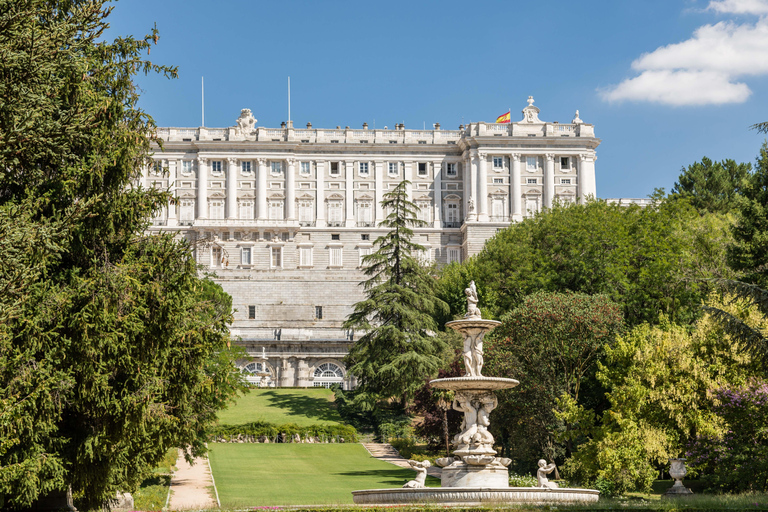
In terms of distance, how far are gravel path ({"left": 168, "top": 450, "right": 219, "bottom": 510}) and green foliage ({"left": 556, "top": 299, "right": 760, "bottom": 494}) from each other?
13107 mm

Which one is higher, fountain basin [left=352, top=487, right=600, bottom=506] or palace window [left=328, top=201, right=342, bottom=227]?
palace window [left=328, top=201, right=342, bottom=227]

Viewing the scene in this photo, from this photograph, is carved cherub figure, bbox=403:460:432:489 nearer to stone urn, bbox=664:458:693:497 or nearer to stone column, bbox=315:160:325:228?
stone urn, bbox=664:458:693:497

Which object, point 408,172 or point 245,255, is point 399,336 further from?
point 408,172

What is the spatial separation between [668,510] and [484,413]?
6942 mm

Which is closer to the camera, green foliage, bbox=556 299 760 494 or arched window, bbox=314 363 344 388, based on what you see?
green foliage, bbox=556 299 760 494

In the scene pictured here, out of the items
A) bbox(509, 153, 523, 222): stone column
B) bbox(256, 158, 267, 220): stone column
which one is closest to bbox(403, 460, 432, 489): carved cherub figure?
bbox(509, 153, 523, 222): stone column

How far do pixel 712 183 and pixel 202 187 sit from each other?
49429 millimetres

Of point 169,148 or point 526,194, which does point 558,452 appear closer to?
point 526,194

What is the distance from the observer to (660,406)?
30047 millimetres

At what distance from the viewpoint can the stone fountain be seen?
1986cm

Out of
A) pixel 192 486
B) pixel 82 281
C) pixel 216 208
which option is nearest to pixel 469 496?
pixel 82 281

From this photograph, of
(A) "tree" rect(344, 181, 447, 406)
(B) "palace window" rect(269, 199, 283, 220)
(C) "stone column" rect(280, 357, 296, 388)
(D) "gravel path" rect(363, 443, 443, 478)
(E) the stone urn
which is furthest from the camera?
(B) "palace window" rect(269, 199, 283, 220)

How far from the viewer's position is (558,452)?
35.5m

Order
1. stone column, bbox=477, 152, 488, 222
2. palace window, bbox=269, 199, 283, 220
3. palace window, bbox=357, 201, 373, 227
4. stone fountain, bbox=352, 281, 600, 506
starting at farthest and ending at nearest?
palace window, bbox=357, 201, 373, 227 → palace window, bbox=269, 199, 283, 220 → stone column, bbox=477, 152, 488, 222 → stone fountain, bbox=352, 281, 600, 506
